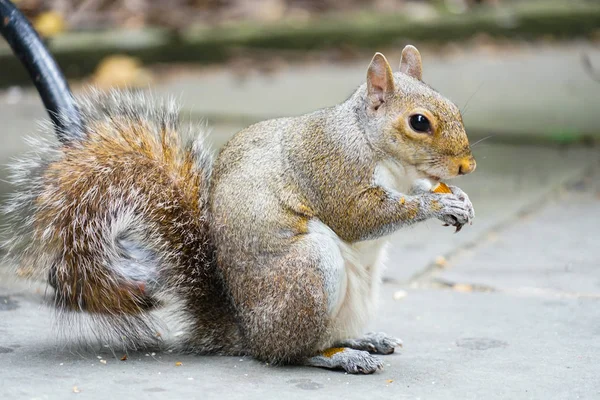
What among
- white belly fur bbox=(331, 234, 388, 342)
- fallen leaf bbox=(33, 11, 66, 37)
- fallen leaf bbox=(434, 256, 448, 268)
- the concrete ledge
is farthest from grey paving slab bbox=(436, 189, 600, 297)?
the concrete ledge

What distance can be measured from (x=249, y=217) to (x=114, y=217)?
35cm

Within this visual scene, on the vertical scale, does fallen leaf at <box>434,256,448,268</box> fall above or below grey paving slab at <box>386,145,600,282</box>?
below

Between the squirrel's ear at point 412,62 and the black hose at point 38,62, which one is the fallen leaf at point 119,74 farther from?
A: the squirrel's ear at point 412,62

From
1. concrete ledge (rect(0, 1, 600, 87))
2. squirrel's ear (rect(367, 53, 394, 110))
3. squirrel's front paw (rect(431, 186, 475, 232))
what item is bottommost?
squirrel's front paw (rect(431, 186, 475, 232))

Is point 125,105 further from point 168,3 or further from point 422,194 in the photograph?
point 168,3

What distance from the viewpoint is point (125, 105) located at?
9.61ft

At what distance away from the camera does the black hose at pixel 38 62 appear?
3.17m

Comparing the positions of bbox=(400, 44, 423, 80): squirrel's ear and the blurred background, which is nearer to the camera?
bbox=(400, 44, 423, 80): squirrel's ear

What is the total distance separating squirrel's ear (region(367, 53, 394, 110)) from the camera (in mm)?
2750

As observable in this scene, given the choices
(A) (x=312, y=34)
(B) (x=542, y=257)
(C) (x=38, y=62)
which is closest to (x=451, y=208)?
(B) (x=542, y=257)

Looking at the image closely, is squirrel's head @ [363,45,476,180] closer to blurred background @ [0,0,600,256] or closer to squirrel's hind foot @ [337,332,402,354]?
squirrel's hind foot @ [337,332,402,354]

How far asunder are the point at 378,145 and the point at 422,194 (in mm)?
183

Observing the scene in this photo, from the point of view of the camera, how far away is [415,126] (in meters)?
2.74

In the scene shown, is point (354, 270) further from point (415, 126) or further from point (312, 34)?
point (312, 34)
